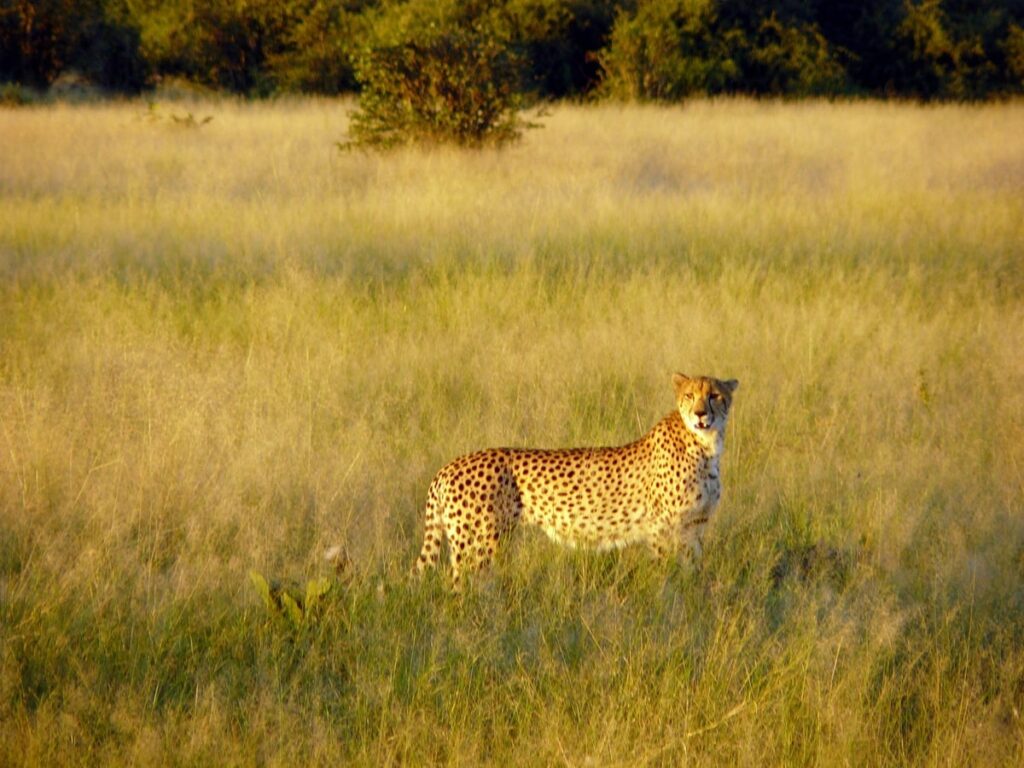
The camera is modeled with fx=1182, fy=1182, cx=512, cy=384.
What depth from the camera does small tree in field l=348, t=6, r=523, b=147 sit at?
12.3 meters

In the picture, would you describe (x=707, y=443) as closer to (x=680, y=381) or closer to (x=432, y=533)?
(x=680, y=381)

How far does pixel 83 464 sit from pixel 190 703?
1.57 m

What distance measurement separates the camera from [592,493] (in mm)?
3594

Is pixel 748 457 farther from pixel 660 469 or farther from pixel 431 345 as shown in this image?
pixel 431 345

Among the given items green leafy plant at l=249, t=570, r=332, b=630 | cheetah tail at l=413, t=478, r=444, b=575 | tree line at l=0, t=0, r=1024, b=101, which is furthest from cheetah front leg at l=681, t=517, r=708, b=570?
tree line at l=0, t=0, r=1024, b=101

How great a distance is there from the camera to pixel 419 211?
355 inches

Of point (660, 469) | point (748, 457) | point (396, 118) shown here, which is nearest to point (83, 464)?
point (660, 469)

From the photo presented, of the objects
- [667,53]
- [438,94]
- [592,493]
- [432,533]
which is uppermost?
[667,53]

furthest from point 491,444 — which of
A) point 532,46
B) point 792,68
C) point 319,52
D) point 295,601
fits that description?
point 792,68

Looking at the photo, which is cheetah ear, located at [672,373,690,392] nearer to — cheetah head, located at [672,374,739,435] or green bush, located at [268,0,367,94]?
cheetah head, located at [672,374,739,435]

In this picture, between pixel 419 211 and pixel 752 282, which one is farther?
pixel 419 211

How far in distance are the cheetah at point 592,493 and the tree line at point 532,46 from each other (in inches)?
667

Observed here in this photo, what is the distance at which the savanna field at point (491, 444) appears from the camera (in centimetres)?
284

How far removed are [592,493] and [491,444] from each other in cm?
120
